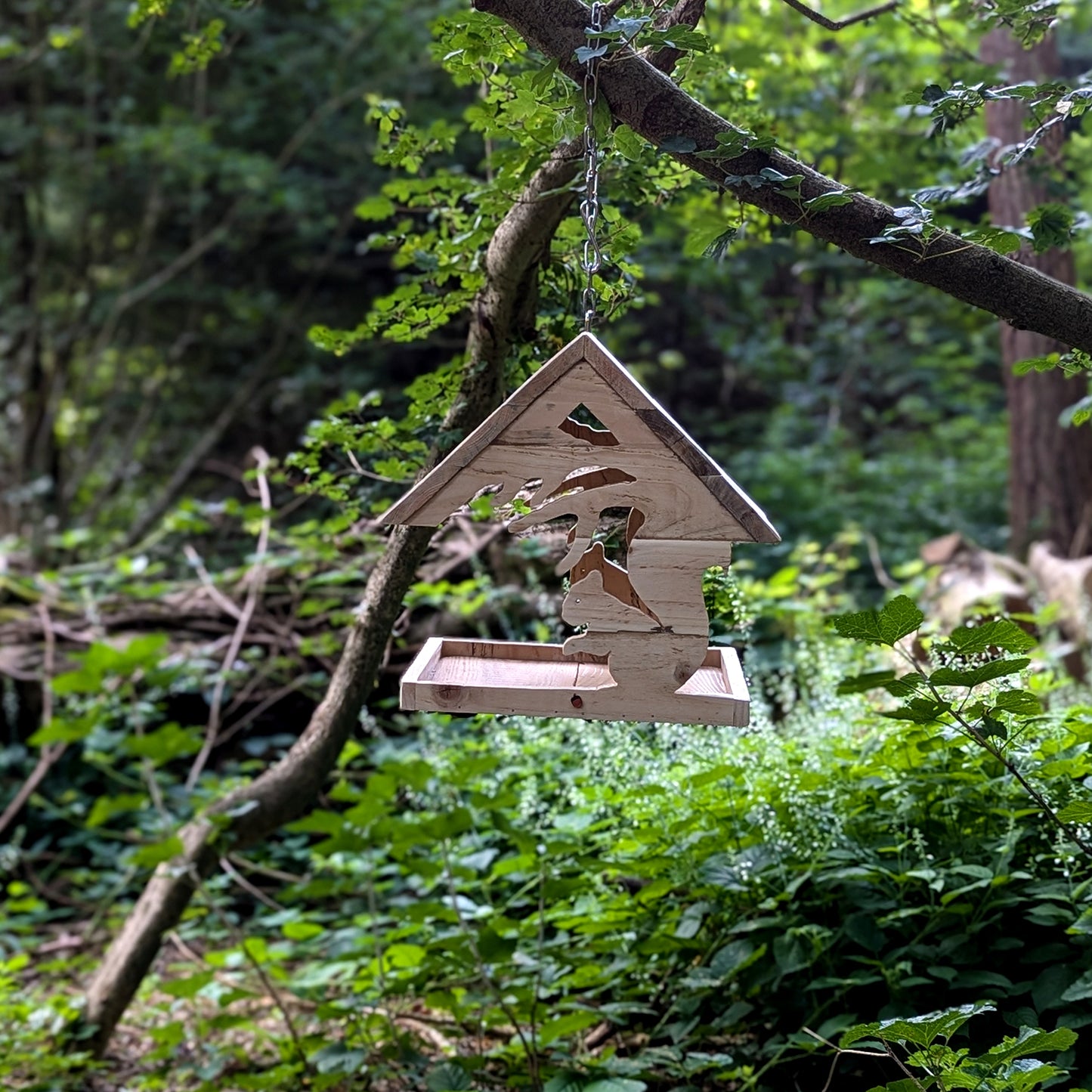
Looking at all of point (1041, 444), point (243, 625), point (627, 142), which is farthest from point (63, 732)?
point (1041, 444)

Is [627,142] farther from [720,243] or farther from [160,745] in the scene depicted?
[160,745]

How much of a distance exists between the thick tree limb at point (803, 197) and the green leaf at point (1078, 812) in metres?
0.68

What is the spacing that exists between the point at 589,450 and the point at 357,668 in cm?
94

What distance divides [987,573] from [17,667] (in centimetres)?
413

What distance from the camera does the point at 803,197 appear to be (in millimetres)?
1635

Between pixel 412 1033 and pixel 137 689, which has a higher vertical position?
pixel 137 689

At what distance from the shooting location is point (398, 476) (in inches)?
81.4

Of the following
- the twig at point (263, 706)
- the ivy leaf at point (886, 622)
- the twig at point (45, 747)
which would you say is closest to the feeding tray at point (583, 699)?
the ivy leaf at point (886, 622)

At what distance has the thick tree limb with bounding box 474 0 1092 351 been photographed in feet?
5.32

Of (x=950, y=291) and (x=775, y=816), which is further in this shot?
(x=775, y=816)

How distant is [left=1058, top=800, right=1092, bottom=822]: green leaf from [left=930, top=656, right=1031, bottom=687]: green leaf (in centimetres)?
26

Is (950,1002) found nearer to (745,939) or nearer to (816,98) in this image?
(745,939)

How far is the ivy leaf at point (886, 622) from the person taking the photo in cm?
143

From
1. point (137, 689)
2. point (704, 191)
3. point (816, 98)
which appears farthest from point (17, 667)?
point (816, 98)
